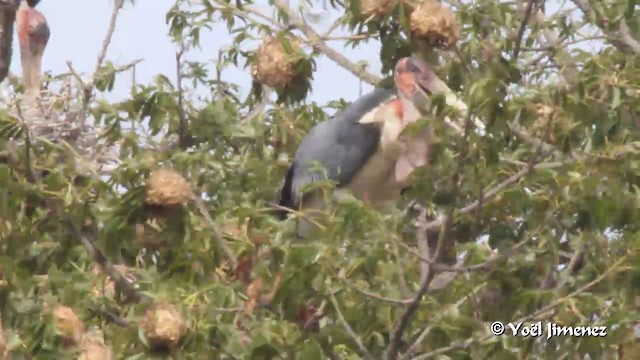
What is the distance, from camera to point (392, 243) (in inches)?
128

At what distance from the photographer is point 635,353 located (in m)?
3.46

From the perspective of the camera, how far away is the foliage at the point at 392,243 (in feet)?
10.5

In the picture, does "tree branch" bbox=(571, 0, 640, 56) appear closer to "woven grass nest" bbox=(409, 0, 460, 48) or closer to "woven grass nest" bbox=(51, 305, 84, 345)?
"woven grass nest" bbox=(409, 0, 460, 48)

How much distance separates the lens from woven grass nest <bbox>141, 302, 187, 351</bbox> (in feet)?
10.2

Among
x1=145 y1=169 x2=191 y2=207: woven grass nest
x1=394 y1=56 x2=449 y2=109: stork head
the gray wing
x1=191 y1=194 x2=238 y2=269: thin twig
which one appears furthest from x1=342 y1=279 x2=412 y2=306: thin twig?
the gray wing

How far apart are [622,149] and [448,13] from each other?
1.64ft

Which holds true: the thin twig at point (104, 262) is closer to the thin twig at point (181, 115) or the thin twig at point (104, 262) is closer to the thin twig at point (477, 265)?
the thin twig at point (477, 265)

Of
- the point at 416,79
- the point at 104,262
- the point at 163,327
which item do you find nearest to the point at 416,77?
the point at 416,79

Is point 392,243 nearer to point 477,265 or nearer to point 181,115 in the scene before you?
point 477,265

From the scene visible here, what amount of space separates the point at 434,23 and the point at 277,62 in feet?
2.52

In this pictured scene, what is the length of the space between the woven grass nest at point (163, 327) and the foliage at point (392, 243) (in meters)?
0.02

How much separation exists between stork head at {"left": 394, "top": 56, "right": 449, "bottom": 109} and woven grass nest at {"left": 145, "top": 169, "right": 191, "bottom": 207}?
68 cm

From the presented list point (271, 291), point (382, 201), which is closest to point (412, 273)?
point (271, 291)

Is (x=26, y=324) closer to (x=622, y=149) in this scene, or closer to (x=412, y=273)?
(x=412, y=273)
